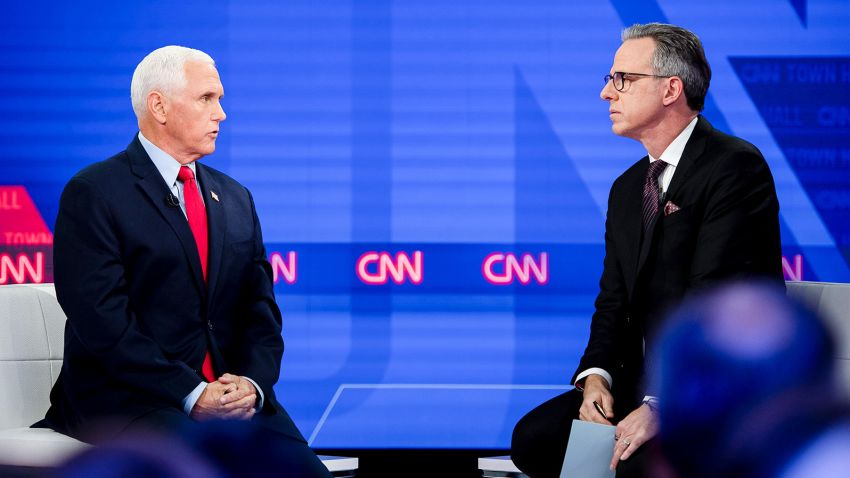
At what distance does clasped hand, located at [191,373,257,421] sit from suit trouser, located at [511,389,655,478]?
679mm

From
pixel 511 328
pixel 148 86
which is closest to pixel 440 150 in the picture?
pixel 511 328

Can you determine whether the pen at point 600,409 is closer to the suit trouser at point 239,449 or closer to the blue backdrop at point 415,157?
the blue backdrop at point 415,157

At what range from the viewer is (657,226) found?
2248mm

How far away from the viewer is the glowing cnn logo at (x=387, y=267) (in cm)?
354

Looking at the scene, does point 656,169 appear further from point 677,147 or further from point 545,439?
point 545,439

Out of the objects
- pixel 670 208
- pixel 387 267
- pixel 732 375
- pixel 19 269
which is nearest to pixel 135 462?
pixel 732 375

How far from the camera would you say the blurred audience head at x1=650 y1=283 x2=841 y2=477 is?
563mm

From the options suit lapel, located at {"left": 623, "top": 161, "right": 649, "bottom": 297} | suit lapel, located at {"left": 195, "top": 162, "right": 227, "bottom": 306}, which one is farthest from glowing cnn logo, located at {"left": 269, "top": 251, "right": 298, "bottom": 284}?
suit lapel, located at {"left": 623, "top": 161, "right": 649, "bottom": 297}

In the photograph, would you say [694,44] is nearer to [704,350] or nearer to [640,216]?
[640,216]

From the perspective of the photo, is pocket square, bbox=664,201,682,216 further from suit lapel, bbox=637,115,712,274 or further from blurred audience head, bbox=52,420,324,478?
blurred audience head, bbox=52,420,324,478

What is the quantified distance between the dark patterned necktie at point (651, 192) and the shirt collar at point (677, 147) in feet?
0.08

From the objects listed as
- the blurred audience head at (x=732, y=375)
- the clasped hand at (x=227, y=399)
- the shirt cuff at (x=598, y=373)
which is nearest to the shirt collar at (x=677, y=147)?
the shirt cuff at (x=598, y=373)

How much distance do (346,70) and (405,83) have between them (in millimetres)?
233

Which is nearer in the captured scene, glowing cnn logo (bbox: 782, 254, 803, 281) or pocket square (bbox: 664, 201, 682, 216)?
pocket square (bbox: 664, 201, 682, 216)
